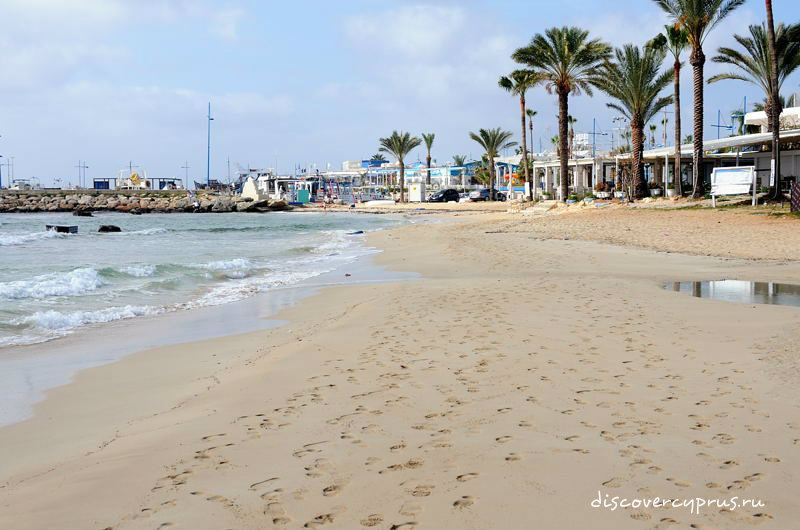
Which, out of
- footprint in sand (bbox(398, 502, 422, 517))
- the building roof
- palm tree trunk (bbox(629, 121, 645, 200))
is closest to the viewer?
footprint in sand (bbox(398, 502, 422, 517))

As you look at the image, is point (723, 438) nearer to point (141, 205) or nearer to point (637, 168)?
point (637, 168)

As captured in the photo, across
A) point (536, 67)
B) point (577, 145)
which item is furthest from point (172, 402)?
point (577, 145)

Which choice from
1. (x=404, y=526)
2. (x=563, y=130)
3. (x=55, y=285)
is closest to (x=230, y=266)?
(x=55, y=285)

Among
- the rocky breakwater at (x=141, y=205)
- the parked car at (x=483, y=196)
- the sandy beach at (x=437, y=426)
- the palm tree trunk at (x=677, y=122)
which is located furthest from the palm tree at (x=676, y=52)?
the rocky breakwater at (x=141, y=205)

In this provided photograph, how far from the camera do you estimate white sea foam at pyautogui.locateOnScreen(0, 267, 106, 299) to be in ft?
40.2

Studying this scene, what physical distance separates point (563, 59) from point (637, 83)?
4262 millimetres

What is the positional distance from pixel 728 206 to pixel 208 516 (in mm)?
27579

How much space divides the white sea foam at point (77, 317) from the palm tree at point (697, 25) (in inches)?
1049

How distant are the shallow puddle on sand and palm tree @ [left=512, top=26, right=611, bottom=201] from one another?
27.3 m

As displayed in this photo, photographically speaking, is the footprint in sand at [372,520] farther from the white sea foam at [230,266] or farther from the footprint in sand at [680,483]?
the white sea foam at [230,266]

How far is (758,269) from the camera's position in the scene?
41.3 feet

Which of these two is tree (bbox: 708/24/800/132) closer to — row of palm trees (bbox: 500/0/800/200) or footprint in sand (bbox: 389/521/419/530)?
row of palm trees (bbox: 500/0/800/200)

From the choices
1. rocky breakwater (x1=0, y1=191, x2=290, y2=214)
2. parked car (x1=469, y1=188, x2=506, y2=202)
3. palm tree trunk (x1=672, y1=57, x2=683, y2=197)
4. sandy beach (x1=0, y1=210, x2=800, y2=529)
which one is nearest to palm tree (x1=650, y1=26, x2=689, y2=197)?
palm tree trunk (x1=672, y1=57, x2=683, y2=197)

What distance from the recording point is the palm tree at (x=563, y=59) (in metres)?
36.7
